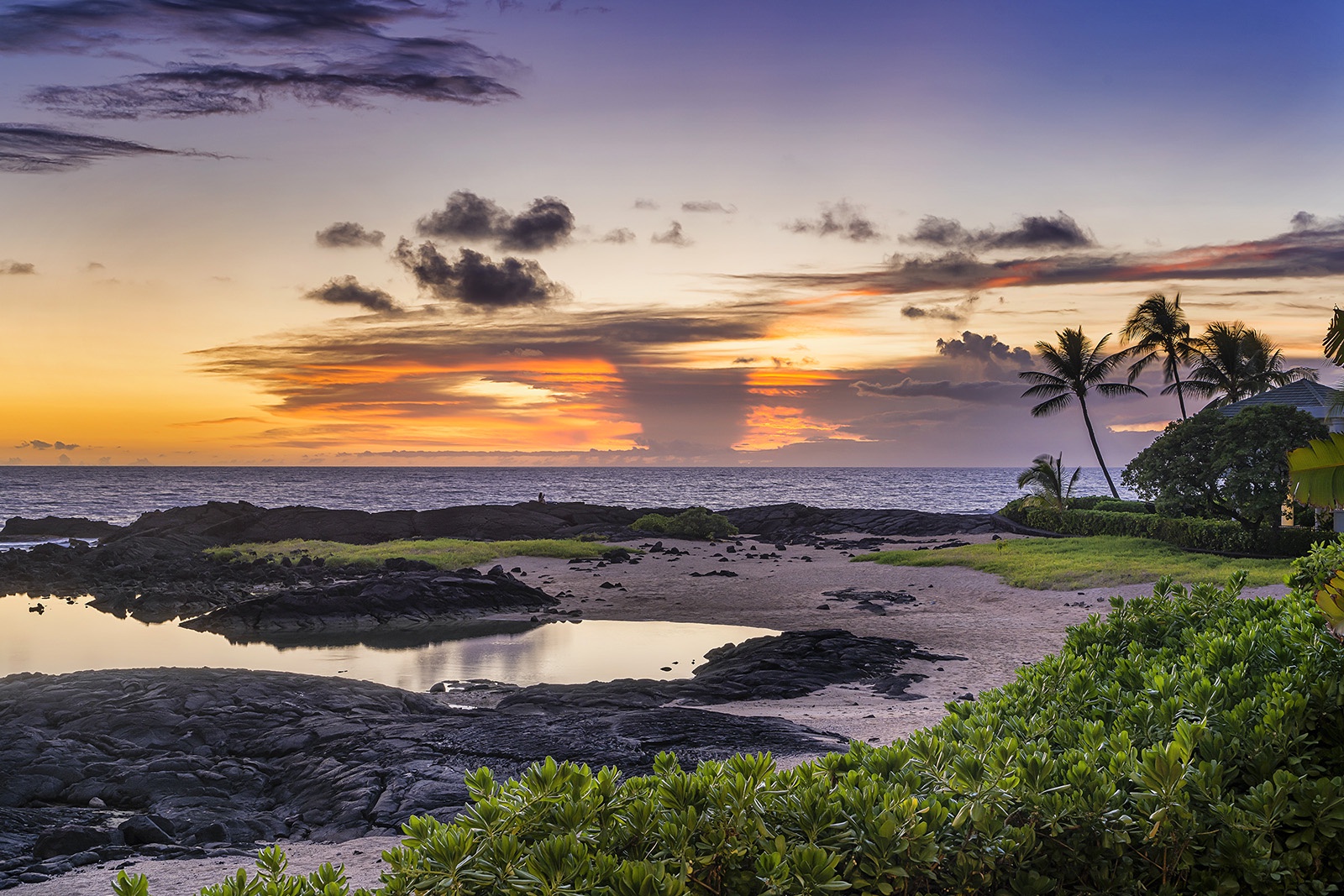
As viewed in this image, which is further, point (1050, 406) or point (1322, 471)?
point (1050, 406)

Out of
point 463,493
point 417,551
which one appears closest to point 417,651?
point 417,551

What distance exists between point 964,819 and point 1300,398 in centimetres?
3641

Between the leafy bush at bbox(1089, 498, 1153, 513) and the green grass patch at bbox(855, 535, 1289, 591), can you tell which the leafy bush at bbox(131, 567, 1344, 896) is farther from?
the leafy bush at bbox(1089, 498, 1153, 513)

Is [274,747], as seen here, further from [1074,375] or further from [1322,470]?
[1074,375]

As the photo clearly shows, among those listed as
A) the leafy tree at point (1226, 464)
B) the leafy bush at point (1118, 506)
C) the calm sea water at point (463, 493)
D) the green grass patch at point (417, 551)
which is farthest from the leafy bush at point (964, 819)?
the calm sea water at point (463, 493)

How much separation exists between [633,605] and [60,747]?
46.3 ft

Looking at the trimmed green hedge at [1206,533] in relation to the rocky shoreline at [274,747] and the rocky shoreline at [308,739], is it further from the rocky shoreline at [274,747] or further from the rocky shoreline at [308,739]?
the rocky shoreline at [274,747]

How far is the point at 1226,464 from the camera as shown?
25016mm

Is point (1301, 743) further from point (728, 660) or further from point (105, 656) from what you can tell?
point (105, 656)

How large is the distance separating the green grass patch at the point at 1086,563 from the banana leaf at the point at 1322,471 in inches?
556

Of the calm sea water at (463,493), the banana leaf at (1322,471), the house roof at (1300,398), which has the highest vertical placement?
the house roof at (1300,398)

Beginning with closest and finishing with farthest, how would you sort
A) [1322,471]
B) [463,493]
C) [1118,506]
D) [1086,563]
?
[1322,471] < [1086,563] < [1118,506] < [463,493]

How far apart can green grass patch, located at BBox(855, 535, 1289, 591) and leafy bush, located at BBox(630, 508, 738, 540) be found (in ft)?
39.0

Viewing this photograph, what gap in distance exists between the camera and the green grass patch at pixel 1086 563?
68.9ft
